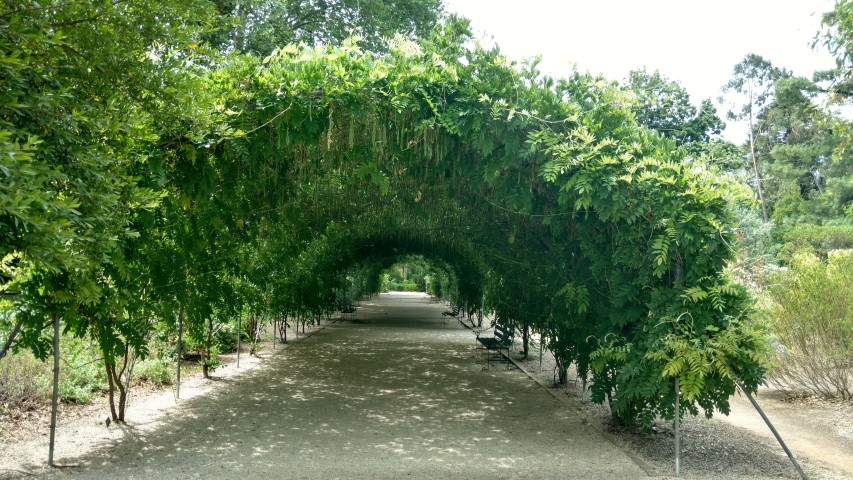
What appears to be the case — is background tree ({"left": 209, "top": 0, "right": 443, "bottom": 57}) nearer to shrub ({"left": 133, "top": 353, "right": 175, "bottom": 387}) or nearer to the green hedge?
shrub ({"left": 133, "top": 353, "right": 175, "bottom": 387})

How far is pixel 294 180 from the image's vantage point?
679cm

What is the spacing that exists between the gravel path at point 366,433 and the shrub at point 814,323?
323 centimetres

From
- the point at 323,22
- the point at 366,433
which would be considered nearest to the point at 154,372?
the point at 366,433

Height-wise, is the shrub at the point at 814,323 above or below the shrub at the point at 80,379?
above

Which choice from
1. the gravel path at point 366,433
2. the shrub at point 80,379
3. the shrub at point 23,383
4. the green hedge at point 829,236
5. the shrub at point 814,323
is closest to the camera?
the gravel path at point 366,433

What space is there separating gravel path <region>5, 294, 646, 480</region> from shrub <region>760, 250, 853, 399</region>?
3232 millimetres

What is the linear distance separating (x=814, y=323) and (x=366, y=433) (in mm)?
5841

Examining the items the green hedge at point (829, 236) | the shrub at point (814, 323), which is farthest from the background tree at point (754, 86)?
the shrub at point (814, 323)

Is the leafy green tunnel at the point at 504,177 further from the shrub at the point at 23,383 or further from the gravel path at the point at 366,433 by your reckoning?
the shrub at the point at 23,383

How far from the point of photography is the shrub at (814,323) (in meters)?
7.47

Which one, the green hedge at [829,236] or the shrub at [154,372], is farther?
the green hedge at [829,236]

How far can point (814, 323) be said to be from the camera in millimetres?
7617

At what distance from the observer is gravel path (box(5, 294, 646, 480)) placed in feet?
15.8

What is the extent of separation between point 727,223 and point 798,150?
3238cm
